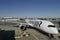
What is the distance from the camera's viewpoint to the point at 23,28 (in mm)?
30719

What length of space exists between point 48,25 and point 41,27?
73.6 inches

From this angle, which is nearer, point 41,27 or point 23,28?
point 41,27

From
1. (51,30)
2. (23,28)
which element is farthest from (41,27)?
(23,28)

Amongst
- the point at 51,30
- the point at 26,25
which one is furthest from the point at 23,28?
the point at 51,30

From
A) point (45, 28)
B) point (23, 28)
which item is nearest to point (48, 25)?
point (45, 28)

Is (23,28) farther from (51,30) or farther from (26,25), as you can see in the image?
(51,30)

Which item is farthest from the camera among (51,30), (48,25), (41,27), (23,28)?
(23,28)

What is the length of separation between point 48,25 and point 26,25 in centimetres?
1293

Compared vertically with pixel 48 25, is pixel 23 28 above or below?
below

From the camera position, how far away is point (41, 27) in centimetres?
2112

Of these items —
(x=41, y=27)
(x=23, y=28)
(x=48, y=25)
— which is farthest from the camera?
(x=23, y=28)

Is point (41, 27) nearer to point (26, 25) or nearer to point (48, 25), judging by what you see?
point (48, 25)

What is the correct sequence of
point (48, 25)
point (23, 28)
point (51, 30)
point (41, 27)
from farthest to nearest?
point (23, 28) → point (41, 27) → point (48, 25) → point (51, 30)

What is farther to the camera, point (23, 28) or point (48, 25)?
point (23, 28)
